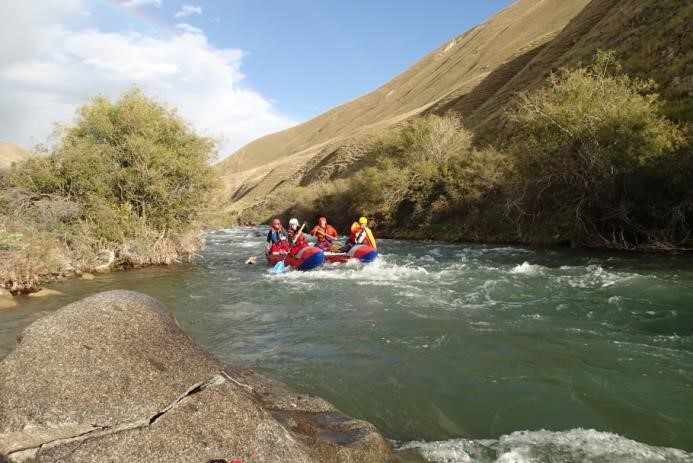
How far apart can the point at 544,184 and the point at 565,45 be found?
1503 inches

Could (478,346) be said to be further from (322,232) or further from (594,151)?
(594,151)

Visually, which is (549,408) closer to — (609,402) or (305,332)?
(609,402)

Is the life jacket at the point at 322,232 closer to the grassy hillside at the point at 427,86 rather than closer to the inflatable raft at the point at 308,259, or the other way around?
the inflatable raft at the point at 308,259

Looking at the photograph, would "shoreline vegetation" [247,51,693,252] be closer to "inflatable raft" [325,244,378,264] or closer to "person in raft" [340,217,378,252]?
"person in raft" [340,217,378,252]

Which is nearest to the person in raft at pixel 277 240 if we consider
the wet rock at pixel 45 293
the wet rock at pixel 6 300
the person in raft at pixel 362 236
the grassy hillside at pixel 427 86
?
the person in raft at pixel 362 236

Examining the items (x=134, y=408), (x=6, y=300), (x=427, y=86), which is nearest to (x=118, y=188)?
(x=6, y=300)

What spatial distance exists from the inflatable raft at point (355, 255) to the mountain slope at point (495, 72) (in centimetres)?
597

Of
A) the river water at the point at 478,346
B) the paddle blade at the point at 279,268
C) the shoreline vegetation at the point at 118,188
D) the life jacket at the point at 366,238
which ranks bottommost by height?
the river water at the point at 478,346

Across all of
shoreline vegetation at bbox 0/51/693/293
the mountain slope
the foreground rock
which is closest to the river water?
the foreground rock

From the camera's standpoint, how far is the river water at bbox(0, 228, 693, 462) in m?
5.53

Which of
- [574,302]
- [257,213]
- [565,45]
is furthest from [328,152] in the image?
[574,302]

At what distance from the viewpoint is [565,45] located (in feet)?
177

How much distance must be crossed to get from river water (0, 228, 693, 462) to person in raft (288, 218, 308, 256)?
6.20 ft

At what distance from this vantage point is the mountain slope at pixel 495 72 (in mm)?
31438
